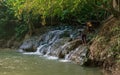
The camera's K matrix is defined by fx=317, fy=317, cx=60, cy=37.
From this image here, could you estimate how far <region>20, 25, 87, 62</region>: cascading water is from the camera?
729 inches

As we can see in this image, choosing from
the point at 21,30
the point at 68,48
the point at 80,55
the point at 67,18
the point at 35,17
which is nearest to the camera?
the point at 80,55

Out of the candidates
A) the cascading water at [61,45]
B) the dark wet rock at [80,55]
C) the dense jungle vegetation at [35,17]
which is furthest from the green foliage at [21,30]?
the dark wet rock at [80,55]

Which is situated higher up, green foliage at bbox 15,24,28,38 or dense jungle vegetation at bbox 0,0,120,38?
dense jungle vegetation at bbox 0,0,120,38

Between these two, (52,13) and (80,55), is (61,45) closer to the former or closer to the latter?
(52,13)

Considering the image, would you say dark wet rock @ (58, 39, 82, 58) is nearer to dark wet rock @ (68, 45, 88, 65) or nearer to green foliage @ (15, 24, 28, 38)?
dark wet rock @ (68, 45, 88, 65)

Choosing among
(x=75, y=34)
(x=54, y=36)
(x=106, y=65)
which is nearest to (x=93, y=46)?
(x=106, y=65)

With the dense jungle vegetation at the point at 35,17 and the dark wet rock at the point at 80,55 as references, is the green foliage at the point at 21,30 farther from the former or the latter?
the dark wet rock at the point at 80,55

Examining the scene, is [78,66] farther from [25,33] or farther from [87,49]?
[25,33]

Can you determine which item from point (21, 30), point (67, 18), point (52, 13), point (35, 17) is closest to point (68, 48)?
point (52, 13)

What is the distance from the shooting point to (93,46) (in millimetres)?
16688

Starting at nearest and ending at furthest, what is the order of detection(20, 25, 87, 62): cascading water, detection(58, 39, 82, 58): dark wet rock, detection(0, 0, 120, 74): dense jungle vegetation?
detection(0, 0, 120, 74): dense jungle vegetation, detection(20, 25, 87, 62): cascading water, detection(58, 39, 82, 58): dark wet rock

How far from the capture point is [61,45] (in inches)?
851

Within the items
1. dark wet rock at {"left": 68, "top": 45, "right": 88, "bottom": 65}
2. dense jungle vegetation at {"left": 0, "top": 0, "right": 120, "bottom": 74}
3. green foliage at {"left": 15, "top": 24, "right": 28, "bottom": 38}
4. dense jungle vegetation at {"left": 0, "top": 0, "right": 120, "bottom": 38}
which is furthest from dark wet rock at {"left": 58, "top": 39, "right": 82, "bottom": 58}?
green foliage at {"left": 15, "top": 24, "right": 28, "bottom": 38}

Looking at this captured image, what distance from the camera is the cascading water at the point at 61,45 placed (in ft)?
60.7
